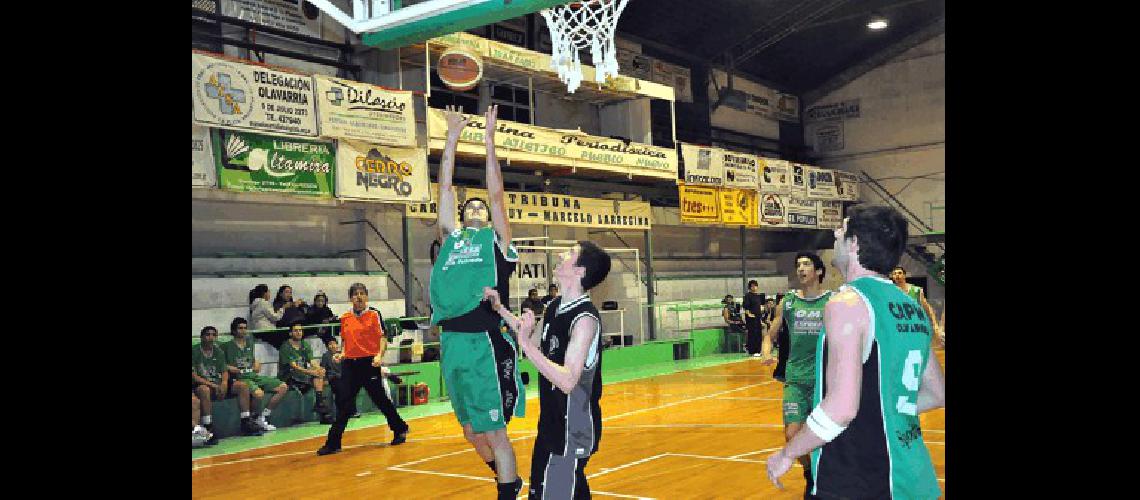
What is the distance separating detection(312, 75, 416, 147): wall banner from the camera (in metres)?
14.2

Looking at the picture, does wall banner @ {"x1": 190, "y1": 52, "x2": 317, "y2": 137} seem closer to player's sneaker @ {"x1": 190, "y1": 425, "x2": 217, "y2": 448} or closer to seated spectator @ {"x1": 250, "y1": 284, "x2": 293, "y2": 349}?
seated spectator @ {"x1": 250, "y1": 284, "x2": 293, "y2": 349}

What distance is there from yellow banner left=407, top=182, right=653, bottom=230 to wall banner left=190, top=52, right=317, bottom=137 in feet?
9.96

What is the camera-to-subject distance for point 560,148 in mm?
18391

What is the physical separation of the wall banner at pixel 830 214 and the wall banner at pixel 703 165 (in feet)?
19.0

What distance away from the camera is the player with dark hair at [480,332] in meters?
5.67

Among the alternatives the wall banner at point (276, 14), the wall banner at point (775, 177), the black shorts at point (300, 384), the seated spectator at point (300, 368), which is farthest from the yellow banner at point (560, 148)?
the black shorts at point (300, 384)

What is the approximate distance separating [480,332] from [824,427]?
3202 millimetres

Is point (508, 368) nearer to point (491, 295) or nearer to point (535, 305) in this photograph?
point (491, 295)

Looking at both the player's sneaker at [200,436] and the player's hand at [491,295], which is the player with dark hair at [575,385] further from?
the player's sneaker at [200,436]

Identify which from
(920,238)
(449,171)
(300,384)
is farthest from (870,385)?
(920,238)
